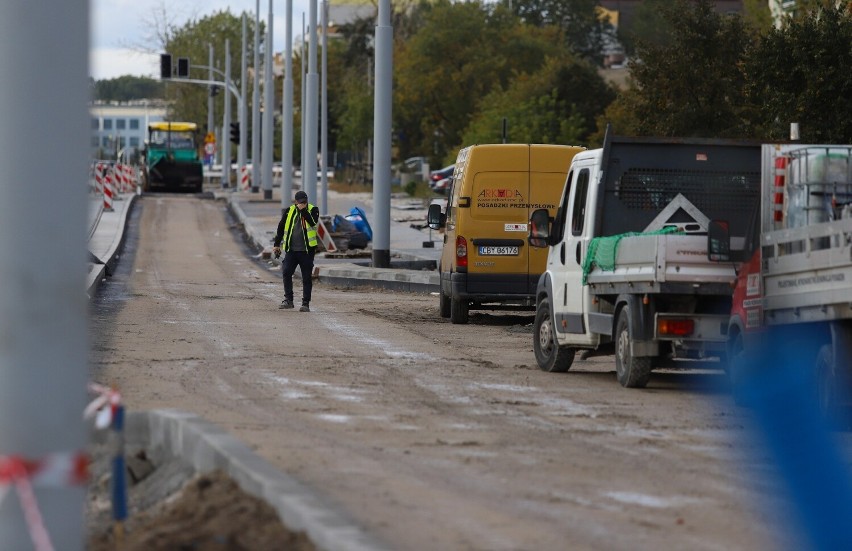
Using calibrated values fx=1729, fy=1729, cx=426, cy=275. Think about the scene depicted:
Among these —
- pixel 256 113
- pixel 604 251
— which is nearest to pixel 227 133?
pixel 256 113

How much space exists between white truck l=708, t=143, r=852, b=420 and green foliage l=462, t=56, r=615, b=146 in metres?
54.7

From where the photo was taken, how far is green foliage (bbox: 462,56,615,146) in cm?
6931

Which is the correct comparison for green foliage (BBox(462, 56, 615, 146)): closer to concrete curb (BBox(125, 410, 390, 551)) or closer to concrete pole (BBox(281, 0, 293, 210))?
concrete pole (BBox(281, 0, 293, 210))

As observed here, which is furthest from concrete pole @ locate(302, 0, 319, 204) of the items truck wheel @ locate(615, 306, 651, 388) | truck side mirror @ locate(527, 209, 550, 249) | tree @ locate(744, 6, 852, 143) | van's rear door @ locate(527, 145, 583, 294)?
truck wheel @ locate(615, 306, 651, 388)

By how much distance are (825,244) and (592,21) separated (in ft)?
407

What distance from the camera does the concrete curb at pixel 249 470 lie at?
6.48 meters

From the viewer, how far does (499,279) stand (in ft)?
72.2

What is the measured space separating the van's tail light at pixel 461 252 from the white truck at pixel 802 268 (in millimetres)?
9117

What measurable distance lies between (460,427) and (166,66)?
5654 centimetres

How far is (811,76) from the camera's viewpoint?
2972 centimetres

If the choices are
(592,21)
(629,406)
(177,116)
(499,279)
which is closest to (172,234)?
(499,279)

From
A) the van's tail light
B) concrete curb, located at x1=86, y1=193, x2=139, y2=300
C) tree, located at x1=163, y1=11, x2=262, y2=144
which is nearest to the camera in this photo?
the van's tail light

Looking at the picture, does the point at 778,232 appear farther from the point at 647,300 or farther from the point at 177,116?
the point at 177,116

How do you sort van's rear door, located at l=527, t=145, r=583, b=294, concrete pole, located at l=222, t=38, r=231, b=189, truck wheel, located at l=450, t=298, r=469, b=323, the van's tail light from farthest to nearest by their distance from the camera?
concrete pole, located at l=222, t=38, r=231, b=189 < truck wheel, located at l=450, t=298, r=469, b=323 < the van's tail light < van's rear door, located at l=527, t=145, r=583, b=294
